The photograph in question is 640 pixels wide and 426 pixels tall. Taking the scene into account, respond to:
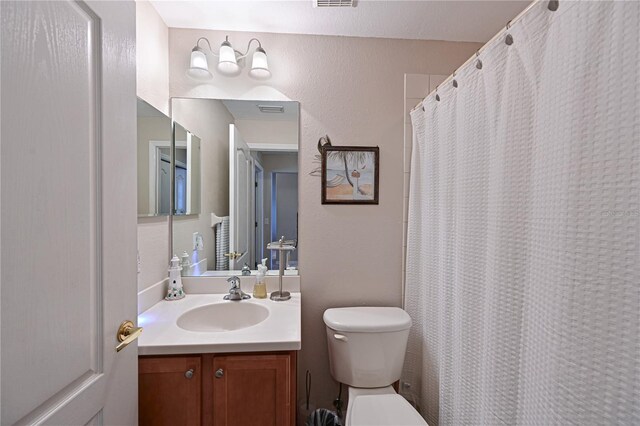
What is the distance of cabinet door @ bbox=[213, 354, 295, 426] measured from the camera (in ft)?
3.58

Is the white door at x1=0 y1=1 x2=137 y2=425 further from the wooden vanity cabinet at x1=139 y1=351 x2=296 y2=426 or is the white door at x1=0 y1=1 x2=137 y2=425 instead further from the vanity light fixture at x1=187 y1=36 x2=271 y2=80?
the vanity light fixture at x1=187 y1=36 x2=271 y2=80

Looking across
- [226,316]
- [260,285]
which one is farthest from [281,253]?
[226,316]

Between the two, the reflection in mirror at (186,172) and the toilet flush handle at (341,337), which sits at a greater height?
the reflection in mirror at (186,172)

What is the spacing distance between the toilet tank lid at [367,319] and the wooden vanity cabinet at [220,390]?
0.39 metres

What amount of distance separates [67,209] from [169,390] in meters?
0.83

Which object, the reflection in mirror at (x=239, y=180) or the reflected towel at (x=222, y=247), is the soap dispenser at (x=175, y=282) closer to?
the reflection in mirror at (x=239, y=180)

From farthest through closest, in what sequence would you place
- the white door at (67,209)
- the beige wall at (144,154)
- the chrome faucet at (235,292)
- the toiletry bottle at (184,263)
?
the toiletry bottle at (184,263) → the chrome faucet at (235,292) → the beige wall at (144,154) → the white door at (67,209)

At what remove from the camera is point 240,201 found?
1.70 m

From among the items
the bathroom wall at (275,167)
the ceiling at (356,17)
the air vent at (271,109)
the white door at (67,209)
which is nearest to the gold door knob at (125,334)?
the white door at (67,209)

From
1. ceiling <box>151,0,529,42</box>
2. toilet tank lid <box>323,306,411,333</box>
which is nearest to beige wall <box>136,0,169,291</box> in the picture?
ceiling <box>151,0,529,42</box>

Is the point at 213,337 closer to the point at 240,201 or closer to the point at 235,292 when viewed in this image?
the point at 235,292

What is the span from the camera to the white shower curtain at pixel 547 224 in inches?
22.6

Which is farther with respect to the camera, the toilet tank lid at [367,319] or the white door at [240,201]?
the white door at [240,201]

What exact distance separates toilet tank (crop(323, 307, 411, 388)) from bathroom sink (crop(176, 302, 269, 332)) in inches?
14.8
